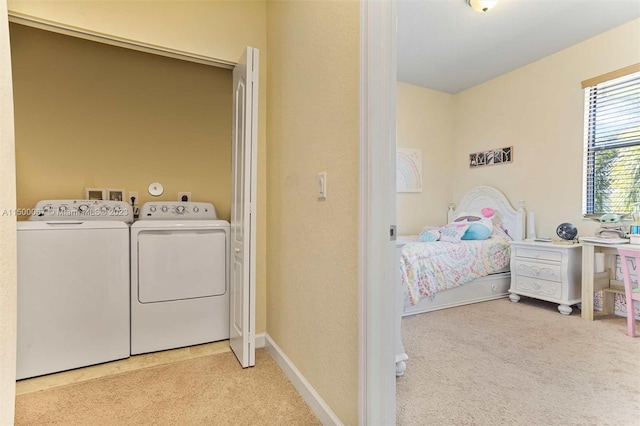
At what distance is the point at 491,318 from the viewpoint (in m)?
2.79

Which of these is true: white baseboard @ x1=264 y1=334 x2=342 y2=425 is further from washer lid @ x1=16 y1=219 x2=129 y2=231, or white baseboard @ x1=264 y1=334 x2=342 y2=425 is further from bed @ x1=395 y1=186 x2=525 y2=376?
washer lid @ x1=16 y1=219 x2=129 y2=231

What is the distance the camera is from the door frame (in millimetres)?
1080

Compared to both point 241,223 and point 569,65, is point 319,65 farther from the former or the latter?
point 569,65

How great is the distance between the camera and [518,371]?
1.86 m

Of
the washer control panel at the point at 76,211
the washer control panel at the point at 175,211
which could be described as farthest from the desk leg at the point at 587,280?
the washer control panel at the point at 76,211

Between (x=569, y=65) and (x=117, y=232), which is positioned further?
(x=569, y=65)

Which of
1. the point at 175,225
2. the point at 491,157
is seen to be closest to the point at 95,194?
the point at 175,225

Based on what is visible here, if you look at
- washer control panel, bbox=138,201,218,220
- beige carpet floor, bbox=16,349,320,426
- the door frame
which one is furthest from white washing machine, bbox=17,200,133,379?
the door frame

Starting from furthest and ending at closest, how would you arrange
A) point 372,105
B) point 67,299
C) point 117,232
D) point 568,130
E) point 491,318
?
1. point 568,130
2. point 491,318
3. point 117,232
4. point 67,299
5. point 372,105

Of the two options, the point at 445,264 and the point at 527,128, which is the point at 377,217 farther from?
the point at 527,128

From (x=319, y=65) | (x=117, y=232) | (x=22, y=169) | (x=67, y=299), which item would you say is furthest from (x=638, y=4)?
(x=22, y=169)

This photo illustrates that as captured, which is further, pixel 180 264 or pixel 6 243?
pixel 180 264

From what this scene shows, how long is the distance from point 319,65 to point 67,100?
256 cm

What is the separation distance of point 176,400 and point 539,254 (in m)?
3.37
